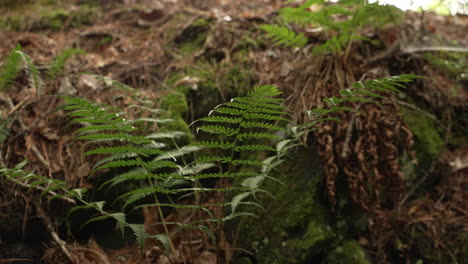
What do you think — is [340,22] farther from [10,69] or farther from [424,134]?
[10,69]

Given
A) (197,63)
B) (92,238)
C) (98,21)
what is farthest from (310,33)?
(98,21)

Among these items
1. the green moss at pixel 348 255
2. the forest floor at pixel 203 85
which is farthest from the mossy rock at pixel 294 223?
the forest floor at pixel 203 85

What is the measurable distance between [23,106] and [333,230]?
2652mm

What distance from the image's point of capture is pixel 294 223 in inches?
81.0

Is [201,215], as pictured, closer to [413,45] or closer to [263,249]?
[263,249]

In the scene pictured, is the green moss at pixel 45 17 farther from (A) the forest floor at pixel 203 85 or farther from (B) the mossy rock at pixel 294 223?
(B) the mossy rock at pixel 294 223

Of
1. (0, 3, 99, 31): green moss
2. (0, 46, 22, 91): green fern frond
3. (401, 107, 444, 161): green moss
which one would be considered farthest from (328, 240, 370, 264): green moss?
(0, 3, 99, 31): green moss

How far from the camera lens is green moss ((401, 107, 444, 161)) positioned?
2.47m

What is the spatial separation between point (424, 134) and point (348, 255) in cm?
130

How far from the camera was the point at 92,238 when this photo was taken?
2.12m

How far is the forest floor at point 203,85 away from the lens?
2.06 meters

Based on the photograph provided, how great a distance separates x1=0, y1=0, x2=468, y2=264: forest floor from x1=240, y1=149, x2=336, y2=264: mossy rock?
0.83 ft

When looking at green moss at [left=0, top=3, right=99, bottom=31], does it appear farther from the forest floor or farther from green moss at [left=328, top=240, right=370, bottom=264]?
green moss at [left=328, top=240, right=370, bottom=264]

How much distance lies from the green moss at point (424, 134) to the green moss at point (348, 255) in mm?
1016
